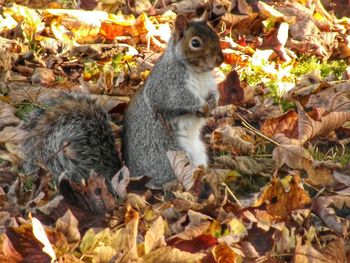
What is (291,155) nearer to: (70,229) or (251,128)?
(251,128)

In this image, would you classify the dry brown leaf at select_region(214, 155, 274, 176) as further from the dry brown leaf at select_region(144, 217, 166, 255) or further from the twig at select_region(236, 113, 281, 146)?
the dry brown leaf at select_region(144, 217, 166, 255)

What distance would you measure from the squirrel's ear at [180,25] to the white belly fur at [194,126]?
20 centimetres

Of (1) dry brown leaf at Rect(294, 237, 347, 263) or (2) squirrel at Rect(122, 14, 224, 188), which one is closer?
(1) dry brown leaf at Rect(294, 237, 347, 263)

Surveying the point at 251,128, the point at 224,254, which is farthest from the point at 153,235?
the point at 251,128

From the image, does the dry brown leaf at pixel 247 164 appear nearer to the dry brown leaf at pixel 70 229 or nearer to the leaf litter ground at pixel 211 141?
the leaf litter ground at pixel 211 141

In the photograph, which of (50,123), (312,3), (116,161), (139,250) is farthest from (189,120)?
(312,3)

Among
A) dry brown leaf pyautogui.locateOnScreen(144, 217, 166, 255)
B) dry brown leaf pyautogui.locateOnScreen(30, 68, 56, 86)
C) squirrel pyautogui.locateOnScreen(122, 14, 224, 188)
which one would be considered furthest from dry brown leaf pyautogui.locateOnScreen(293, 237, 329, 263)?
dry brown leaf pyautogui.locateOnScreen(30, 68, 56, 86)

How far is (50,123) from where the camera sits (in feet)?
11.3

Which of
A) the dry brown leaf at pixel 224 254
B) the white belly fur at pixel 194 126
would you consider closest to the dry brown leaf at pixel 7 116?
the white belly fur at pixel 194 126

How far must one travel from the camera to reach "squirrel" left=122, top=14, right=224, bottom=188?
3576mm

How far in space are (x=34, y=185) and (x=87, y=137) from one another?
342 millimetres

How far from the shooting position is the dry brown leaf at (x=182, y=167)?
127 inches

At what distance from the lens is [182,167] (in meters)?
3.29

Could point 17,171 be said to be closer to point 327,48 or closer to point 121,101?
point 121,101
